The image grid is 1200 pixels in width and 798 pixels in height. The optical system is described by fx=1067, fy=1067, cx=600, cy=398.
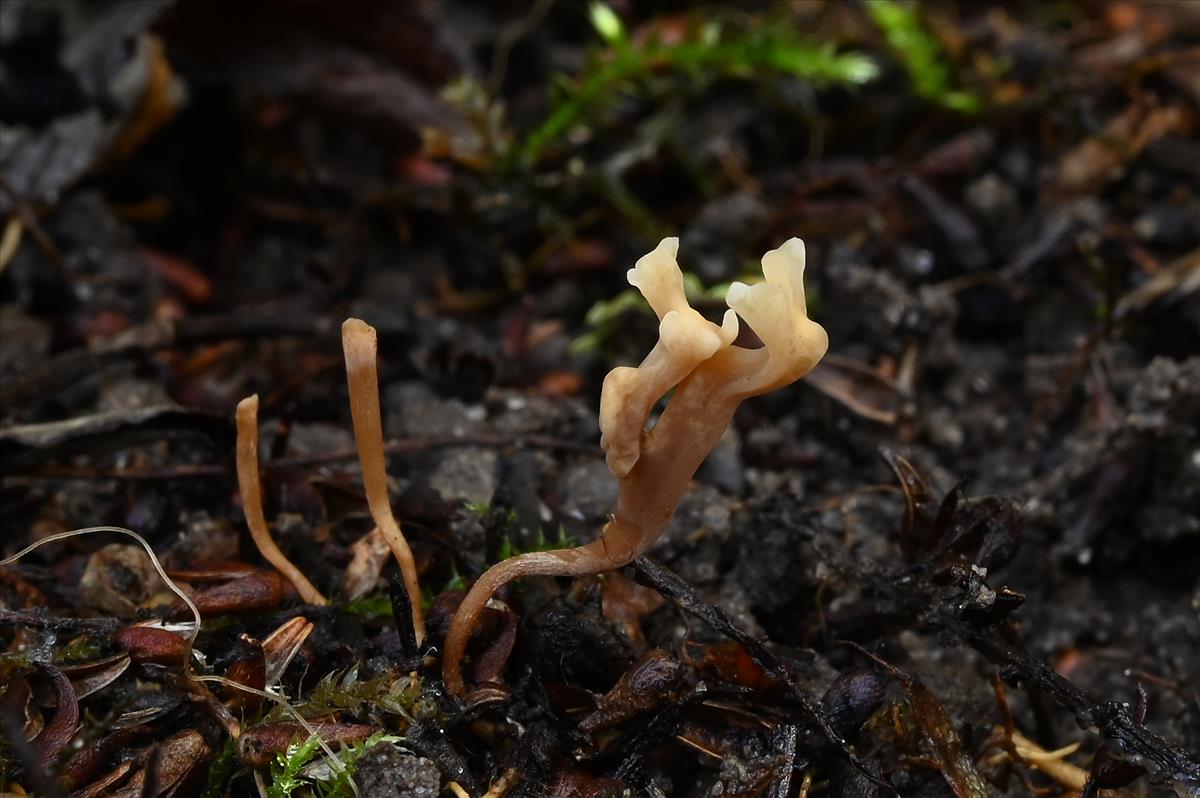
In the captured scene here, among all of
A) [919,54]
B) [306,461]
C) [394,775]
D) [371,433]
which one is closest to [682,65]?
[919,54]

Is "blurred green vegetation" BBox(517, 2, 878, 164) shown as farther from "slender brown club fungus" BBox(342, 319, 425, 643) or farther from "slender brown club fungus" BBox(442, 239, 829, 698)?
"slender brown club fungus" BBox(442, 239, 829, 698)

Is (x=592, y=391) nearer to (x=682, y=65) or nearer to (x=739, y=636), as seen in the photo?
(x=739, y=636)

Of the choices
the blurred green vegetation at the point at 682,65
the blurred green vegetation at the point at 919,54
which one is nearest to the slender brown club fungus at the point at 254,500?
the blurred green vegetation at the point at 682,65

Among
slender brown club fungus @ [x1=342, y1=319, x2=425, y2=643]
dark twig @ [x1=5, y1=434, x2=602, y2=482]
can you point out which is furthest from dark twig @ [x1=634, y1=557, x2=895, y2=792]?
dark twig @ [x1=5, y1=434, x2=602, y2=482]

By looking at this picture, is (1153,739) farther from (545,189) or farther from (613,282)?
(545,189)

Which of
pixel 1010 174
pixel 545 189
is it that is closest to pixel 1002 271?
pixel 1010 174
